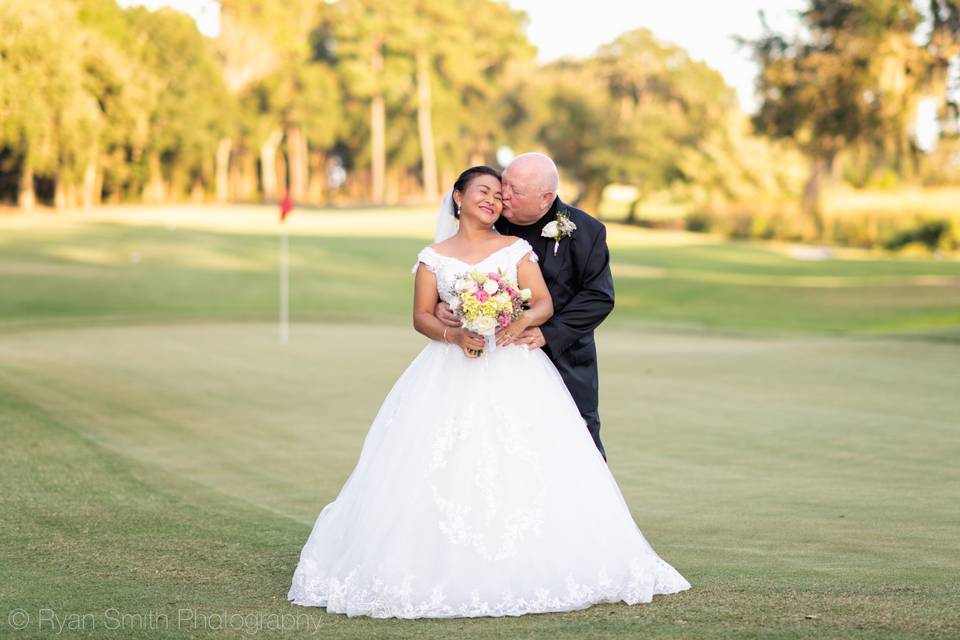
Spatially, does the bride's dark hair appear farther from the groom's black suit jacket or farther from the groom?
the groom's black suit jacket

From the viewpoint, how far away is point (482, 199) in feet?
19.4

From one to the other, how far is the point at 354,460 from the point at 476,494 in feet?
15.6

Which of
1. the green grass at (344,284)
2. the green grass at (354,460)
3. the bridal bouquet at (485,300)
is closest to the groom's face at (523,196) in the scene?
the bridal bouquet at (485,300)

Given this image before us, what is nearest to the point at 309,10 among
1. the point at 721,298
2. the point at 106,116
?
the point at 106,116

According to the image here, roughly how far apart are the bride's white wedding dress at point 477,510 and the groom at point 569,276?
0.74 ft

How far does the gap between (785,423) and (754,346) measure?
8247 millimetres

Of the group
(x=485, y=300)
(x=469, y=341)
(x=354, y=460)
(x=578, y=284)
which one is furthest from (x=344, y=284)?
(x=485, y=300)

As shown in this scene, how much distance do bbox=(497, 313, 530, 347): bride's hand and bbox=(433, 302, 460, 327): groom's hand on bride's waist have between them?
21 centimetres

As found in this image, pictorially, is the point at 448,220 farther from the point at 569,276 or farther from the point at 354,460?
the point at 354,460

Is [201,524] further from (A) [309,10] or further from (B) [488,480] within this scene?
(A) [309,10]

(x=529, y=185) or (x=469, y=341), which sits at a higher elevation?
(x=529, y=185)

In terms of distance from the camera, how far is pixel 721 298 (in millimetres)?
32250

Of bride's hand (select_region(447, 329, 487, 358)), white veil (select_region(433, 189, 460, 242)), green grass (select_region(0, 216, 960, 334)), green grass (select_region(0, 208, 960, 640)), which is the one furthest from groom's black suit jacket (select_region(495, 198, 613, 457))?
green grass (select_region(0, 216, 960, 334))

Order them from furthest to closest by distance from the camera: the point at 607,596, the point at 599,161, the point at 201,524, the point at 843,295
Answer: the point at 599,161 < the point at 843,295 < the point at 201,524 < the point at 607,596
